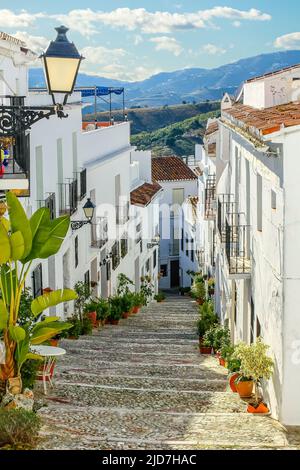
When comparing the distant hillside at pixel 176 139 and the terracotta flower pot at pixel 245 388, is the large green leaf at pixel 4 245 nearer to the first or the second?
the terracotta flower pot at pixel 245 388

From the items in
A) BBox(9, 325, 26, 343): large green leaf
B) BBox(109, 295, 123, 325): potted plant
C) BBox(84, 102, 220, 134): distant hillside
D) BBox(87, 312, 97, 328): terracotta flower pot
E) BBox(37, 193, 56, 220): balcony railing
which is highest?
BBox(84, 102, 220, 134): distant hillside

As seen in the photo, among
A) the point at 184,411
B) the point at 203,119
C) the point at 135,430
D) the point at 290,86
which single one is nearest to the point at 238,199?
the point at 290,86

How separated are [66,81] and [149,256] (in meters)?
32.7

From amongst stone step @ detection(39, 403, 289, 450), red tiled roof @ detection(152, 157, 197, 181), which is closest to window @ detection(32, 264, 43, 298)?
stone step @ detection(39, 403, 289, 450)

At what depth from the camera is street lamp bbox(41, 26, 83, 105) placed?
28.5ft

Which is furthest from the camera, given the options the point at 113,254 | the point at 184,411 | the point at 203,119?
the point at 203,119

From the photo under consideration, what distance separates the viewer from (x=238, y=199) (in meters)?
18.1

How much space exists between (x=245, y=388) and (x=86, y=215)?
34.6ft

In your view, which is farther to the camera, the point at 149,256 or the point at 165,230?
the point at 165,230

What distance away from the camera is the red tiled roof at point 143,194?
36.1 metres

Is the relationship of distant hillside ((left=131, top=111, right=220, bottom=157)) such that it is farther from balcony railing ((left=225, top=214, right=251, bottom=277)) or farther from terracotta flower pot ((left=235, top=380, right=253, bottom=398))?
terracotta flower pot ((left=235, top=380, right=253, bottom=398))

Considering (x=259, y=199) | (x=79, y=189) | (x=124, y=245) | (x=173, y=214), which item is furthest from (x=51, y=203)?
(x=173, y=214)

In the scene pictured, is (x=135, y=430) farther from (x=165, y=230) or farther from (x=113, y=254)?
(x=165, y=230)

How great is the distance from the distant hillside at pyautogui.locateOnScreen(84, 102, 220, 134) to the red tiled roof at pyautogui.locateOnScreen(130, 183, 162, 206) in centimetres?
7668
